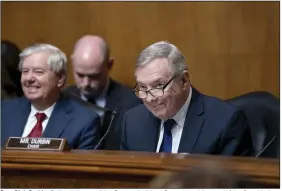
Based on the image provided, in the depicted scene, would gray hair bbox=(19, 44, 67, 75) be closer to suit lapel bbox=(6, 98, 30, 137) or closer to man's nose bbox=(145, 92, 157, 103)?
suit lapel bbox=(6, 98, 30, 137)

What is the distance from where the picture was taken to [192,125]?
202 centimetres

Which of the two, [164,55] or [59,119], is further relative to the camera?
[59,119]

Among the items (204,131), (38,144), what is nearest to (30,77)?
(38,144)

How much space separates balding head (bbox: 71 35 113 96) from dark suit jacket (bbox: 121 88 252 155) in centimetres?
97

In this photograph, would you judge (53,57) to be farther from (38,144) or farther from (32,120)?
(38,144)

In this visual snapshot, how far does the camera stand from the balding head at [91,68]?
3080 millimetres

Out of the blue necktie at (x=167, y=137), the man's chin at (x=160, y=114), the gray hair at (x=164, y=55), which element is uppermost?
the gray hair at (x=164, y=55)

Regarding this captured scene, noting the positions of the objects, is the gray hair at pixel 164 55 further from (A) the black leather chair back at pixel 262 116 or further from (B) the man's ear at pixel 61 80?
(B) the man's ear at pixel 61 80

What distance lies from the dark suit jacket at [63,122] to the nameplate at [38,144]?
303mm

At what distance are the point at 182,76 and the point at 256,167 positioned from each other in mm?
637

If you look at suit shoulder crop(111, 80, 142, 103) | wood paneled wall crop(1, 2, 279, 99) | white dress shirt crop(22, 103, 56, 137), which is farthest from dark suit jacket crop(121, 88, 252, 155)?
wood paneled wall crop(1, 2, 279, 99)

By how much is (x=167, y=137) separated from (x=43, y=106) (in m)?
0.62

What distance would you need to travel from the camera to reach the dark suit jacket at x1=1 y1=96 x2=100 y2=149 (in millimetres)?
2246

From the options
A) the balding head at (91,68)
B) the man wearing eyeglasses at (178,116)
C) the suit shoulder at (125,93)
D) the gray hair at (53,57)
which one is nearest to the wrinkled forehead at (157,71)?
the man wearing eyeglasses at (178,116)
